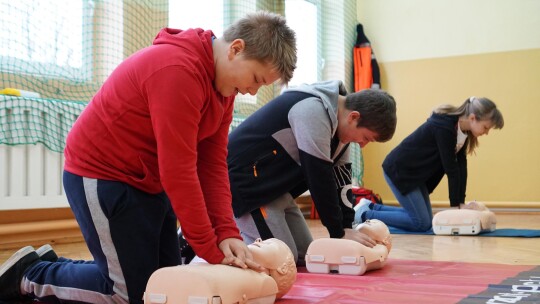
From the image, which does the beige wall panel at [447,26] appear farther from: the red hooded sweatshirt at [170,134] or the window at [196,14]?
the red hooded sweatshirt at [170,134]

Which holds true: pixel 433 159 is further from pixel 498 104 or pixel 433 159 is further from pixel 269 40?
pixel 269 40

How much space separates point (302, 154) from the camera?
2.11 metres

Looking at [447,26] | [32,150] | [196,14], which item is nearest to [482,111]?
[196,14]

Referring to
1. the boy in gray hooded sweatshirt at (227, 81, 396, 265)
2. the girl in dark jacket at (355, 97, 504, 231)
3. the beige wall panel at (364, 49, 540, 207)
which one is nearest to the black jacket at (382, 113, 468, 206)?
the girl in dark jacket at (355, 97, 504, 231)

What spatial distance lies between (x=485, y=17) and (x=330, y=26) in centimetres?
144

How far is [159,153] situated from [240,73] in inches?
9.9

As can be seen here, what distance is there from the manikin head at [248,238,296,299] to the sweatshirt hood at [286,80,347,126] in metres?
0.62

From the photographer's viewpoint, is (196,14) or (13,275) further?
(196,14)

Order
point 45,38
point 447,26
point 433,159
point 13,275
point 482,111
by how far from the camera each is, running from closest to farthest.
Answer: point 13,275
point 45,38
point 482,111
point 433,159
point 447,26

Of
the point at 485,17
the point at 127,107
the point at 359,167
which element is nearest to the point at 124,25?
the point at 127,107

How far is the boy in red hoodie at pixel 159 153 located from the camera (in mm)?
1291

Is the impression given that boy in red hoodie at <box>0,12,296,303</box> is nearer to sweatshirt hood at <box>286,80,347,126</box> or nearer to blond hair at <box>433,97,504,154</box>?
sweatshirt hood at <box>286,80,347,126</box>

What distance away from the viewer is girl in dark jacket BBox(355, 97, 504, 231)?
11.9ft

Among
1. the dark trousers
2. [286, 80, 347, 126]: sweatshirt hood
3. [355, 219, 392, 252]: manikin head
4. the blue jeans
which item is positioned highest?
[286, 80, 347, 126]: sweatshirt hood
